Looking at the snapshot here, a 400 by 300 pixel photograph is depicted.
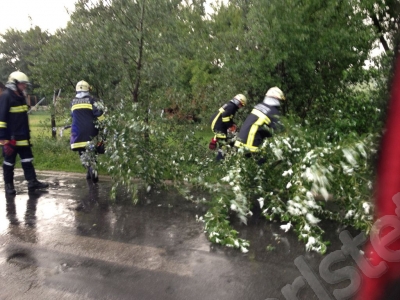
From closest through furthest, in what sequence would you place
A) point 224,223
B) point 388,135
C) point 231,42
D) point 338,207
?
point 388,135, point 224,223, point 338,207, point 231,42

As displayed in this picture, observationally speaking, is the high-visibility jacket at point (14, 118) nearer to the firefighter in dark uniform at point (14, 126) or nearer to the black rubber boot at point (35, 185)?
the firefighter in dark uniform at point (14, 126)

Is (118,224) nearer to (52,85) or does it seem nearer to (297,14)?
(297,14)

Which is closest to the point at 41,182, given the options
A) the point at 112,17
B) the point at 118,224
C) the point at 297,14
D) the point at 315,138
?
the point at 118,224

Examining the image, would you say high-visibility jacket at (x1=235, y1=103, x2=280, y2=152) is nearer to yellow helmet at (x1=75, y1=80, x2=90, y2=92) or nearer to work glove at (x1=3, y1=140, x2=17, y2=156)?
yellow helmet at (x1=75, y1=80, x2=90, y2=92)

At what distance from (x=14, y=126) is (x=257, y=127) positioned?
13.4ft

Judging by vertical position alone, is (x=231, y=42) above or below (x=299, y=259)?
above

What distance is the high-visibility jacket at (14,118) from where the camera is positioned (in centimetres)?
636

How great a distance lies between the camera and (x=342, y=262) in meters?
3.94

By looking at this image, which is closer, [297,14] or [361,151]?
[361,151]

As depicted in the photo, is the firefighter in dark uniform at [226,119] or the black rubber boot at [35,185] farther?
the firefighter in dark uniform at [226,119]

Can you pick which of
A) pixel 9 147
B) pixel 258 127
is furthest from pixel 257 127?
pixel 9 147

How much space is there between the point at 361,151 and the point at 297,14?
3656mm

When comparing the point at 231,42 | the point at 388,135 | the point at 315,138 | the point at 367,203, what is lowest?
the point at 367,203

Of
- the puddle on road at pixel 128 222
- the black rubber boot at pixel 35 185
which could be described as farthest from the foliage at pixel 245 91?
the black rubber boot at pixel 35 185
